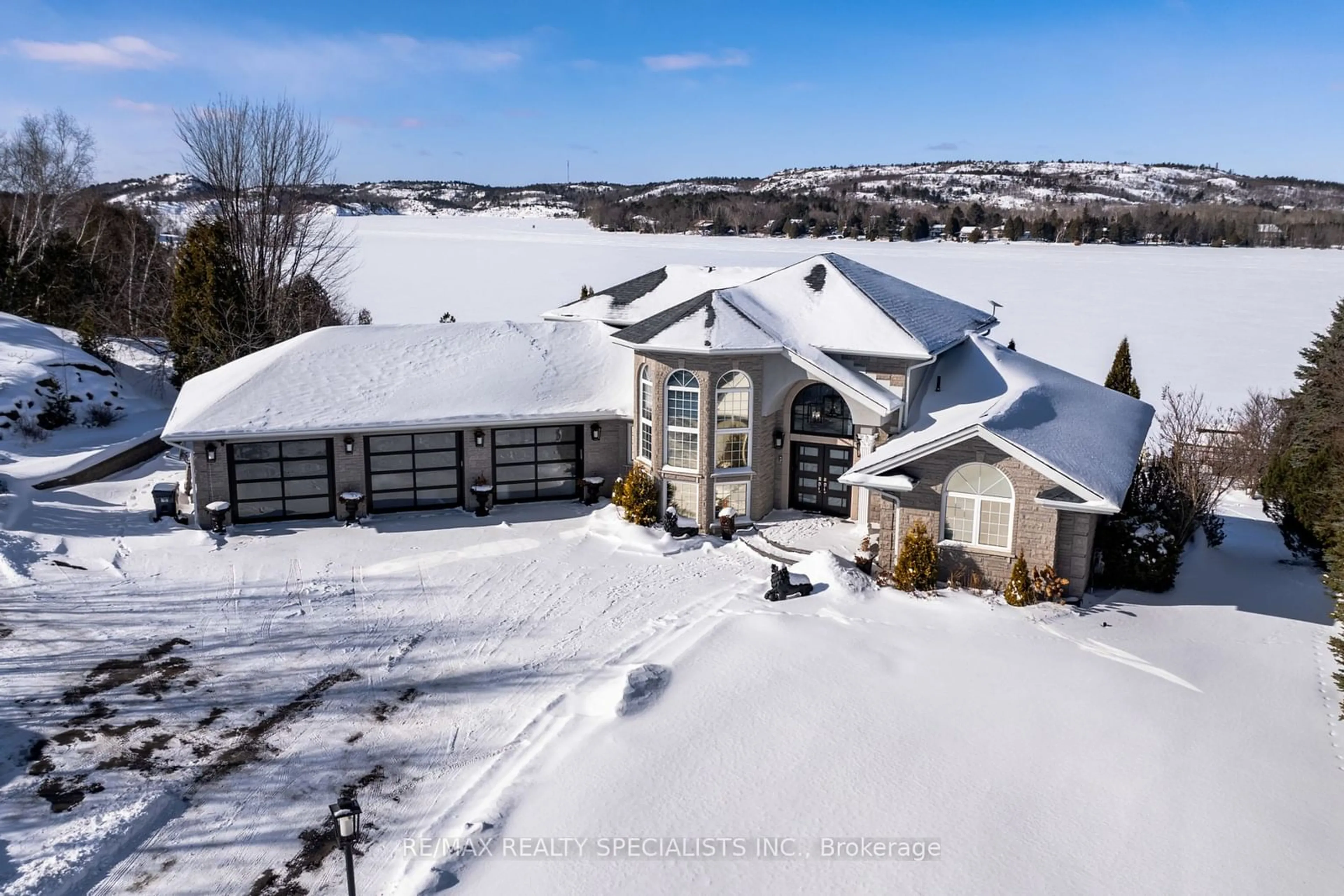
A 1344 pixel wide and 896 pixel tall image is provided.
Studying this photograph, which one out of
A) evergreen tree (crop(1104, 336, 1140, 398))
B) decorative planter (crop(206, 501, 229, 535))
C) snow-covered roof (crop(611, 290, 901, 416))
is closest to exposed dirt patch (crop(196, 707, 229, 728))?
decorative planter (crop(206, 501, 229, 535))

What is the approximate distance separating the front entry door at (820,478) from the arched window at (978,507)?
151 inches

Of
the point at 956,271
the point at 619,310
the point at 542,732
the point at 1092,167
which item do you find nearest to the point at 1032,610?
the point at 542,732

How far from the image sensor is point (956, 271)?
214 ft

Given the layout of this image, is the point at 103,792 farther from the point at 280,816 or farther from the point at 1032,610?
the point at 1032,610

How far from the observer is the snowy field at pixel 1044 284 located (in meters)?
43.9

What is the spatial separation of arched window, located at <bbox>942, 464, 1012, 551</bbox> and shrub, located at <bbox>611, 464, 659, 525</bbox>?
6.30 m

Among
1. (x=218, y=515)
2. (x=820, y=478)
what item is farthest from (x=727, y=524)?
(x=218, y=515)

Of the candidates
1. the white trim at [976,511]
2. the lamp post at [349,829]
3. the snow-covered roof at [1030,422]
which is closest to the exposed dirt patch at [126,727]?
the lamp post at [349,829]

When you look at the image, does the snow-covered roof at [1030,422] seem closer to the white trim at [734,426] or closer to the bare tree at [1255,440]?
the white trim at [734,426]

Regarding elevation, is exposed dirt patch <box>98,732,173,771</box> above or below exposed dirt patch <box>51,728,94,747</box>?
below

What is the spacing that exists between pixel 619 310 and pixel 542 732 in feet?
48.6

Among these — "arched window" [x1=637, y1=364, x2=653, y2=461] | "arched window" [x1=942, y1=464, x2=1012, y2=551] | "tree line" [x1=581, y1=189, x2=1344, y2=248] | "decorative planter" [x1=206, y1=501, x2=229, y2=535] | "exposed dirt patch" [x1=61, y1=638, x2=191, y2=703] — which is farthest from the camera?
"tree line" [x1=581, y1=189, x2=1344, y2=248]

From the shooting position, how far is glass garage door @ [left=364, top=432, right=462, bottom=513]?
2005 cm

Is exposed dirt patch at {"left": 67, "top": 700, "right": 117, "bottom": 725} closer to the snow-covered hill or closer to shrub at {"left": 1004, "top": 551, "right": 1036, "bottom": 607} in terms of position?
shrub at {"left": 1004, "top": 551, "right": 1036, "bottom": 607}
